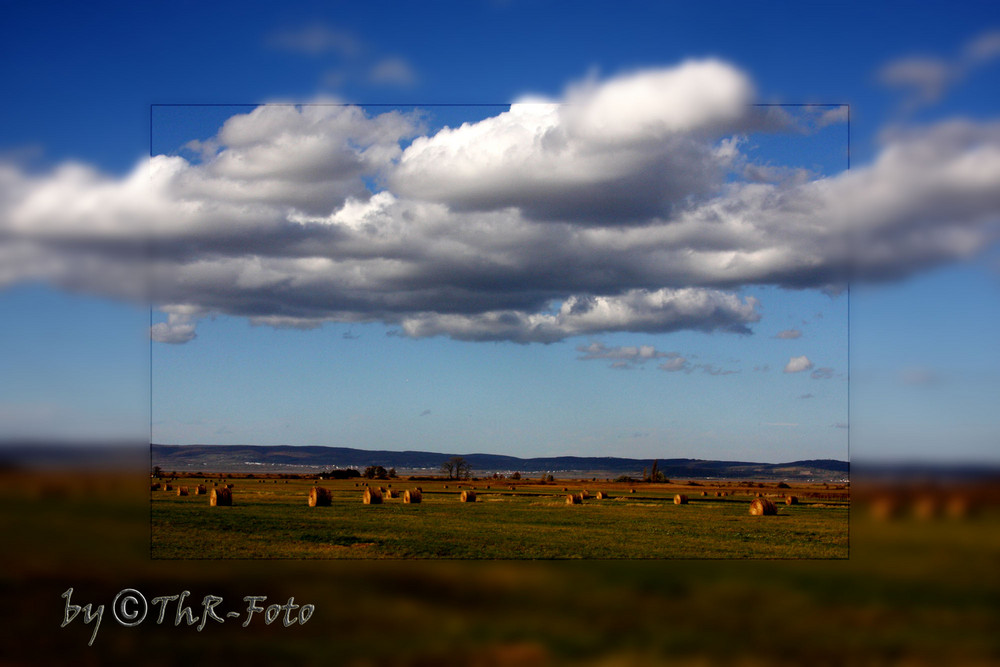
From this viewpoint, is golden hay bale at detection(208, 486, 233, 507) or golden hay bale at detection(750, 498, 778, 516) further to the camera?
golden hay bale at detection(750, 498, 778, 516)

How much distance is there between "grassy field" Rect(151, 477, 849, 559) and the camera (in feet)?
73.0

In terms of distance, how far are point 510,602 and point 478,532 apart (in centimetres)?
1274

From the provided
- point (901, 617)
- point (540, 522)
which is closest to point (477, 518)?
point (540, 522)

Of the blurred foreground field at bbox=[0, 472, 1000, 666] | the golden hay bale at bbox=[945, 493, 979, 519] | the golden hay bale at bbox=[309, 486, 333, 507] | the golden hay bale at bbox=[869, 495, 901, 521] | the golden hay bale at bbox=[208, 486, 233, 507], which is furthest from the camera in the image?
the golden hay bale at bbox=[309, 486, 333, 507]

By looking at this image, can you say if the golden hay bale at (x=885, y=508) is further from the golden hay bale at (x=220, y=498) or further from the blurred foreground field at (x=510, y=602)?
the golden hay bale at (x=220, y=498)

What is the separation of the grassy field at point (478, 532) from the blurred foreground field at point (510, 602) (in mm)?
2721

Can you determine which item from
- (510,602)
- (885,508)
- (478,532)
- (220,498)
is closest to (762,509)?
(478,532)

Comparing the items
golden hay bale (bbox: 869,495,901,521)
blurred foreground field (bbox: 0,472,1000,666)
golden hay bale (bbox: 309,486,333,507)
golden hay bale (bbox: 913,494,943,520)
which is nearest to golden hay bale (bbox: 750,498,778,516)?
golden hay bale (bbox: 309,486,333,507)

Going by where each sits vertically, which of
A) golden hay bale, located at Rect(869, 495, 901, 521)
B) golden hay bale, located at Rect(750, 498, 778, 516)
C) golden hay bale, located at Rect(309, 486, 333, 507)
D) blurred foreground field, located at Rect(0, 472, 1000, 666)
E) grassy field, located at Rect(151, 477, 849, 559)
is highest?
golden hay bale, located at Rect(869, 495, 901, 521)

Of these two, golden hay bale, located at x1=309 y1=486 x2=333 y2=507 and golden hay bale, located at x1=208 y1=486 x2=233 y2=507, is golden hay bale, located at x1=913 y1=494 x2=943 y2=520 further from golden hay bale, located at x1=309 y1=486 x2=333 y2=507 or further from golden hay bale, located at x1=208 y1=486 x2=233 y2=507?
golden hay bale, located at x1=208 y1=486 x2=233 y2=507

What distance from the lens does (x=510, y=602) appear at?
15.4 meters

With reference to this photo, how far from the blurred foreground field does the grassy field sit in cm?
272

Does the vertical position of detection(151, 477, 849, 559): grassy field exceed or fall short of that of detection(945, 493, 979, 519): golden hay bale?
it falls short

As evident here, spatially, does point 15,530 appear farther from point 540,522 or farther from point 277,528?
point 540,522
